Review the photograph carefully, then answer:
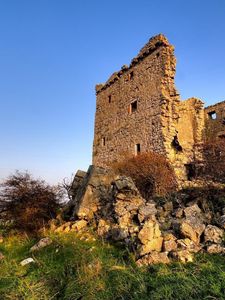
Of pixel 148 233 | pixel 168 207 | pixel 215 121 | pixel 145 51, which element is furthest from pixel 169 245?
pixel 215 121

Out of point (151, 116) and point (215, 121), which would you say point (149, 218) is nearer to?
point (151, 116)

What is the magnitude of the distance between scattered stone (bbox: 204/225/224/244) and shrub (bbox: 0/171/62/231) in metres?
4.67

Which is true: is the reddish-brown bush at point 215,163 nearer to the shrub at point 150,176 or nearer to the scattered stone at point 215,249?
the shrub at point 150,176

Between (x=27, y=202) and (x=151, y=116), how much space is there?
9.51m

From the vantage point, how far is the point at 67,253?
18.4 feet

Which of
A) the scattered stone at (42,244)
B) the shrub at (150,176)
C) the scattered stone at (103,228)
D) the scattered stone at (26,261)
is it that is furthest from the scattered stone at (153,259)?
the shrub at (150,176)

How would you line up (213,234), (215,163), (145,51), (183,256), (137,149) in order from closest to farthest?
(183,256), (213,234), (215,163), (137,149), (145,51)

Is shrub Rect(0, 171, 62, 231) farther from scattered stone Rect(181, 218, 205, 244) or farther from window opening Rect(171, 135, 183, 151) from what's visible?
window opening Rect(171, 135, 183, 151)

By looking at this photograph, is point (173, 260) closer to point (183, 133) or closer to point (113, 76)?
point (183, 133)

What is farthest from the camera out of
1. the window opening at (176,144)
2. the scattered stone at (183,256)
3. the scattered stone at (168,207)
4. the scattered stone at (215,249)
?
the window opening at (176,144)

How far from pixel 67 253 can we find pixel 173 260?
2163mm

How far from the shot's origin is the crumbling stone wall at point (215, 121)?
65.9 feet

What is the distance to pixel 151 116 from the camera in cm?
1584

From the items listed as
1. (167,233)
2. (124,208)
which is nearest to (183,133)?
(124,208)
